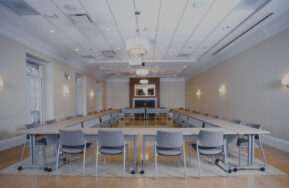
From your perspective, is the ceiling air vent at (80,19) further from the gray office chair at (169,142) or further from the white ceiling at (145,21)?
the gray office chair at (169,142)

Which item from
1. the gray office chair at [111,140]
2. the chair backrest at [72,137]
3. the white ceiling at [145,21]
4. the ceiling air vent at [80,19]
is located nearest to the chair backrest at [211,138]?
the gray office chair at [111,140]

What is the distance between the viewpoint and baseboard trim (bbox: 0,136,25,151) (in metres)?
3.85

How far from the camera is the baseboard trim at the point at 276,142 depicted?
3.70 metres

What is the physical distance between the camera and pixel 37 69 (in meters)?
5.74

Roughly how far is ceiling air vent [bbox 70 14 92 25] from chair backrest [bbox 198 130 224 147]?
143 inches

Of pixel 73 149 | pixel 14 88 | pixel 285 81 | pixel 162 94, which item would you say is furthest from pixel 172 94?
pixel 73 149

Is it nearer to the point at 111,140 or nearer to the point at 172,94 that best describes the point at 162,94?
the point at 172,94

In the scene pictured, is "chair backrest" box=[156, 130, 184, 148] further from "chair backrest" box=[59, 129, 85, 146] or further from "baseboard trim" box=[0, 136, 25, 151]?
"baseboard trim" box=[0, 136, 25, 151]

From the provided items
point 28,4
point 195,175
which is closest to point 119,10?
point 28,4

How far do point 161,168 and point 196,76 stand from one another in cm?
926

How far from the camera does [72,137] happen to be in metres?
2.63

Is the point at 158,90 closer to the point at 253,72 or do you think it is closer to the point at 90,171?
the point at 253,72

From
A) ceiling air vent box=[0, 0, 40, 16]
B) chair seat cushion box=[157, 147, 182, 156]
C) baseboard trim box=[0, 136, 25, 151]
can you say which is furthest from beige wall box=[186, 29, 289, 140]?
baseboard trim box=[0, 136, 25, 151]

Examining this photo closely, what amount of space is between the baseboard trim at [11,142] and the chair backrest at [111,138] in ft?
10.6
